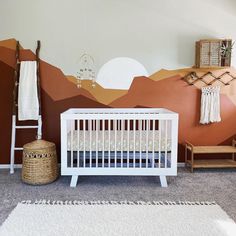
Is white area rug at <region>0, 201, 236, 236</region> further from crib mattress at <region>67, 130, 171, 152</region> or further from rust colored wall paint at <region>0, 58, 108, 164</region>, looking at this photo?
rust colored wall paint at <region>0, 58, 108, 164</region>

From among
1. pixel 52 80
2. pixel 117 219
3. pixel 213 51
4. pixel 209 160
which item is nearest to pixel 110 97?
pixel 52 80

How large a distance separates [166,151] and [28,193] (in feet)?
4.96

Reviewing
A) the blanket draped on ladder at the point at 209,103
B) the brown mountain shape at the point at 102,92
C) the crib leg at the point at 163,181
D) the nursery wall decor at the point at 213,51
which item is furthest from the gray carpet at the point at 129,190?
the nursery wall decor at the point at 213,51

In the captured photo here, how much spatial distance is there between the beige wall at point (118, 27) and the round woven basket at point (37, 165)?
113cm

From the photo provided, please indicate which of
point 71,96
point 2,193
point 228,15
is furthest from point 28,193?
point 228,15

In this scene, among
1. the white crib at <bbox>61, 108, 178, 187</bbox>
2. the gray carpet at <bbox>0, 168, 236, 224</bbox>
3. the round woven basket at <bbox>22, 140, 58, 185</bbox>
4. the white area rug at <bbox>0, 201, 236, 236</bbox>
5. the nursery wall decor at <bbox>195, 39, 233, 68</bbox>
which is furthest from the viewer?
the nursery wall decor at <bbox>195, 39, 233, 68</bbox>

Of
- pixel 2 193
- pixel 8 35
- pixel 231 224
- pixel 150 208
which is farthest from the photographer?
pixel 8 35

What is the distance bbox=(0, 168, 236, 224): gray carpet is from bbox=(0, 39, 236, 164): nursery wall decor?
637 mm

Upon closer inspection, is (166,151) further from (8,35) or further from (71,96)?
(8,35)

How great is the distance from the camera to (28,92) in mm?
3852

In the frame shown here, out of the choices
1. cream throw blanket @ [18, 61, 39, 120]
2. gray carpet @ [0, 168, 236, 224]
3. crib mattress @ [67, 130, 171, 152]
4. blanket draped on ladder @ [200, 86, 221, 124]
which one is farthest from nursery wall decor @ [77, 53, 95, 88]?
blanket draped on ladder @ [200, 86, 221, 124]

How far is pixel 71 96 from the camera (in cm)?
399

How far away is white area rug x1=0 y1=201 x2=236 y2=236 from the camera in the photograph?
2268 millimetres

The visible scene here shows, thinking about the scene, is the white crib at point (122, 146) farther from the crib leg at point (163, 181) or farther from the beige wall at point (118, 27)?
the beige wall at point (118, 27)
